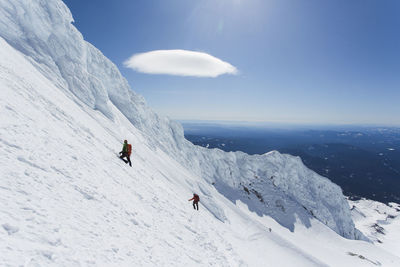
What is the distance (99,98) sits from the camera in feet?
110

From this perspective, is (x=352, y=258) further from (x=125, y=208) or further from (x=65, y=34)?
(x=65, y=34)

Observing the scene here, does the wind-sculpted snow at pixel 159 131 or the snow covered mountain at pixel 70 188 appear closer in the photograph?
the snow covered mountain at pixel 70 188

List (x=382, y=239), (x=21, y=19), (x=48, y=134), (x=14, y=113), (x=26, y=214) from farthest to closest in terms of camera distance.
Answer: (x=382, y=239), (x=21, y=19), (x=48, y=134), (x=14, y=113), (x=26, y=214)

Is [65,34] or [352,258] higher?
[65,34]

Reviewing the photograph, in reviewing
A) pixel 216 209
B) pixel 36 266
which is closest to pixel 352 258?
pixel 216 209

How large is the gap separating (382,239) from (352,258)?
71246mm

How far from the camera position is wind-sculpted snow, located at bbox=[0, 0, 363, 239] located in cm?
2906

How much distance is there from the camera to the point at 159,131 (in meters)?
56.8

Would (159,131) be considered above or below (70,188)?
above

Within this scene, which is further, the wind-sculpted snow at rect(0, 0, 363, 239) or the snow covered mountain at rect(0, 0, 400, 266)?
the wind-sculpted snow at rect(0, 0, 363, 239)

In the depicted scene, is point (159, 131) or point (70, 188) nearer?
point (70, 188)

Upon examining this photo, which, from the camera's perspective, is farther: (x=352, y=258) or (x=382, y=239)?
(x=382, y=239)

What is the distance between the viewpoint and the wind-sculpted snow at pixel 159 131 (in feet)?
95.3

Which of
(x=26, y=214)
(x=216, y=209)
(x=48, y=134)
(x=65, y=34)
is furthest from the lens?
(x=65, y=34)
